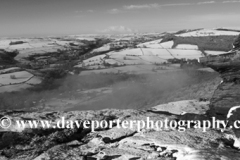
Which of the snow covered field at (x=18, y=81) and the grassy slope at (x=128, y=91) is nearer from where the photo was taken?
the grassy slope at (x=128, y=91)

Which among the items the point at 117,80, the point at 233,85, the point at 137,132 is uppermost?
the point at 233,85

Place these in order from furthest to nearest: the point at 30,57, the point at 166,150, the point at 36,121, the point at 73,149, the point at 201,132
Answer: the point at 30,57, the point at 36,121, the point at 201,132, the point at 73,149, the point at 166,150

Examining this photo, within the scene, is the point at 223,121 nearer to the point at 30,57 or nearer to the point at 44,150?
the point at 44,150

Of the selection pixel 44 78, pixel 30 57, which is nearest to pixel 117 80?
pixel 44 78

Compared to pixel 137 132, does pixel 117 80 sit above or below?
below

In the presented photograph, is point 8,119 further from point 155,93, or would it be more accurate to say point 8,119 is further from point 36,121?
point 155,93

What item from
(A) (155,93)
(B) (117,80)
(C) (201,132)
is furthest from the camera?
(B) (117,80)

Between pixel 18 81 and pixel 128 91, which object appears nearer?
pixel 128 91

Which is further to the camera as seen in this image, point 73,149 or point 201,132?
point 201,132

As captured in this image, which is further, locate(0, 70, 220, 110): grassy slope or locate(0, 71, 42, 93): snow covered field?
locate(0, 71, 42, 93): snow covered field

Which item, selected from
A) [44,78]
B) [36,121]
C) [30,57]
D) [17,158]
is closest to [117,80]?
[44,78]
